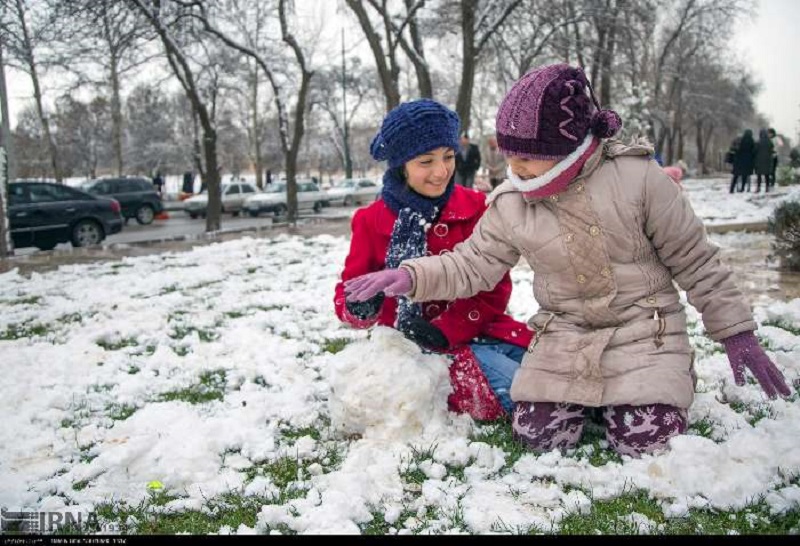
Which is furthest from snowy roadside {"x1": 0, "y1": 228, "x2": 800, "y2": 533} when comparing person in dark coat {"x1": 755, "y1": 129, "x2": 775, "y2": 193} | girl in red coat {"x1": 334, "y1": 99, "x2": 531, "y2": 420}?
person in dark coat {"x1": 755, "y1": 129, "x2": 775, "y2": 193}

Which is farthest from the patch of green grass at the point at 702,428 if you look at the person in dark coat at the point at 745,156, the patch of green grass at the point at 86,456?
the person in dark coat at the point at 745,156

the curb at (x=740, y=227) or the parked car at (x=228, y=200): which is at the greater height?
the curb at (x=740, y=227)

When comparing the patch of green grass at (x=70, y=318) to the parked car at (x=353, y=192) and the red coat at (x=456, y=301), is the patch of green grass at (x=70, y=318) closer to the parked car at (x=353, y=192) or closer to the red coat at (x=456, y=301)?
the red coat at (x=456, y=301)

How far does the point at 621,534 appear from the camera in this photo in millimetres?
1820

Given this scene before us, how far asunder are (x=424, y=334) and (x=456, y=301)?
0.26m

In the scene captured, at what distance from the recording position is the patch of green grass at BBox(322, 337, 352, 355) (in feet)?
13.3

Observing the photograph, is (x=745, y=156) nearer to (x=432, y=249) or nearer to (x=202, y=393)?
(x=432, y=249)

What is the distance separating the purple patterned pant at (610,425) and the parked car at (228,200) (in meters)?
22.0

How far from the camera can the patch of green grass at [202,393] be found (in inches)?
128

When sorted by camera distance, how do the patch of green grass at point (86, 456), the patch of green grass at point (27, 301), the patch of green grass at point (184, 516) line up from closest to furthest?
1. the patch of green grass at point (184, 516)
2. the patch of green grass at point (86, 456)
3. the patch of green grass at point (27, 301)

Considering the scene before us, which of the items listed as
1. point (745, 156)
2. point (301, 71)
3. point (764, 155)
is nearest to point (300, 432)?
point (301, 71)

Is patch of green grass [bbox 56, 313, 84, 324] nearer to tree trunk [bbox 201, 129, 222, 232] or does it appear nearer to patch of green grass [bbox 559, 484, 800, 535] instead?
patch of green grass [bbox 559, 484, 800, 535]
